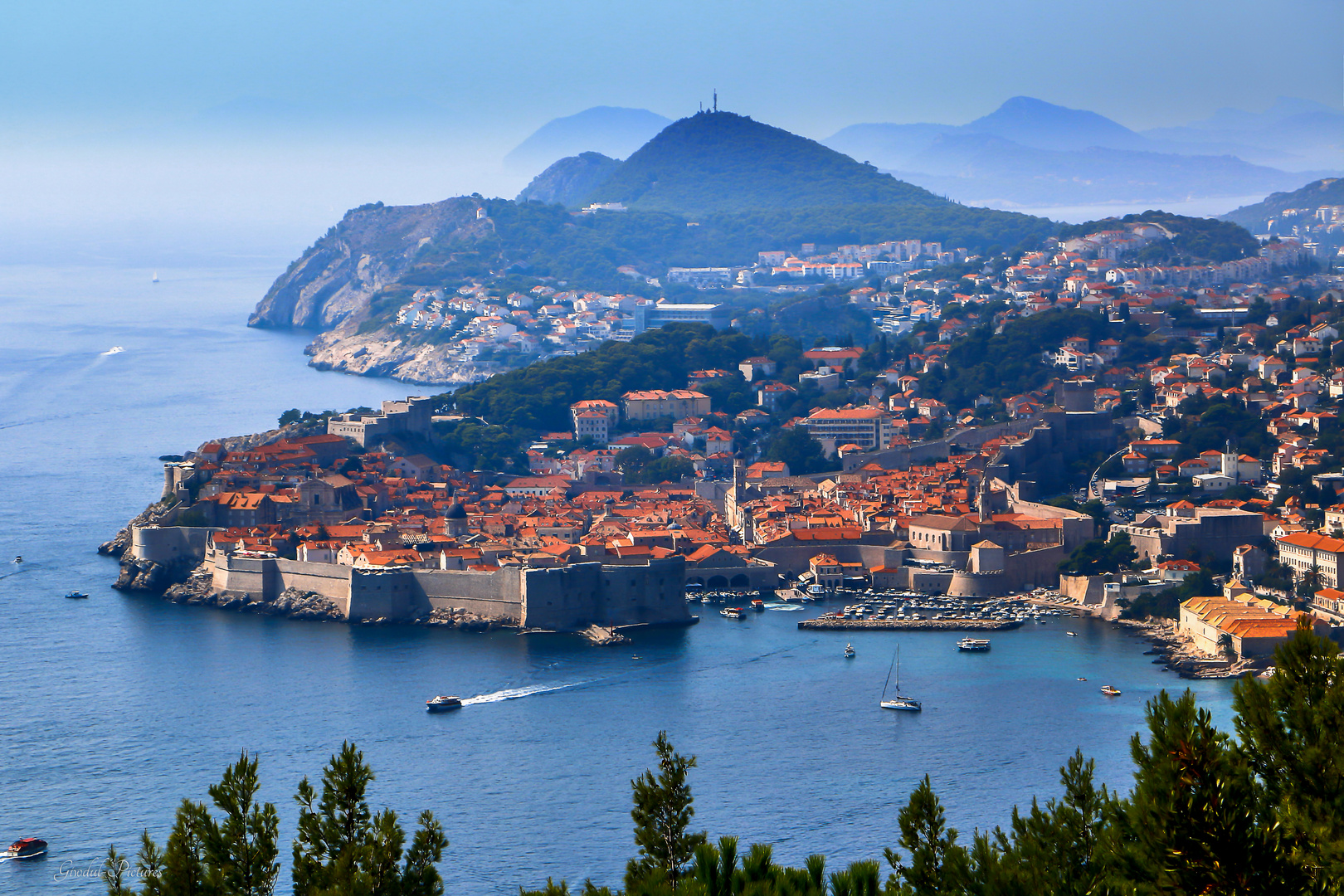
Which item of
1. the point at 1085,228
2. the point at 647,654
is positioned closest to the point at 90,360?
the point at 1085,228

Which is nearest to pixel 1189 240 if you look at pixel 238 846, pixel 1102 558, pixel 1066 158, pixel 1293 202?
pixel 1293 202

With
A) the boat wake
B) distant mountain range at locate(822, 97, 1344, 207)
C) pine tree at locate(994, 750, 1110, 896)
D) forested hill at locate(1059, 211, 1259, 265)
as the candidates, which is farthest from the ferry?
distant mountain range at locate(822, 97, 1344, 207)

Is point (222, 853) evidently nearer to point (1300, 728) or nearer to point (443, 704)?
point (1300, 728)

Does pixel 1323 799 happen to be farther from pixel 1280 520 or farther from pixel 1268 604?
pixel 1280 520

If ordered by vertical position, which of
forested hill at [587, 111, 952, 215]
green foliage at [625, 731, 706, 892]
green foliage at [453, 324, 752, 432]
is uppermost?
forested hill at [587, 111, 952, 215]

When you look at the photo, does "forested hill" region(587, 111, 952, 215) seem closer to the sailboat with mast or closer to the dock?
the dock

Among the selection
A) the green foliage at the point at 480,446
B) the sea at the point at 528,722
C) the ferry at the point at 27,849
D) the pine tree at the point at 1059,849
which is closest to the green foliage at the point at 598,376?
the green foliage at the point at 480,446
